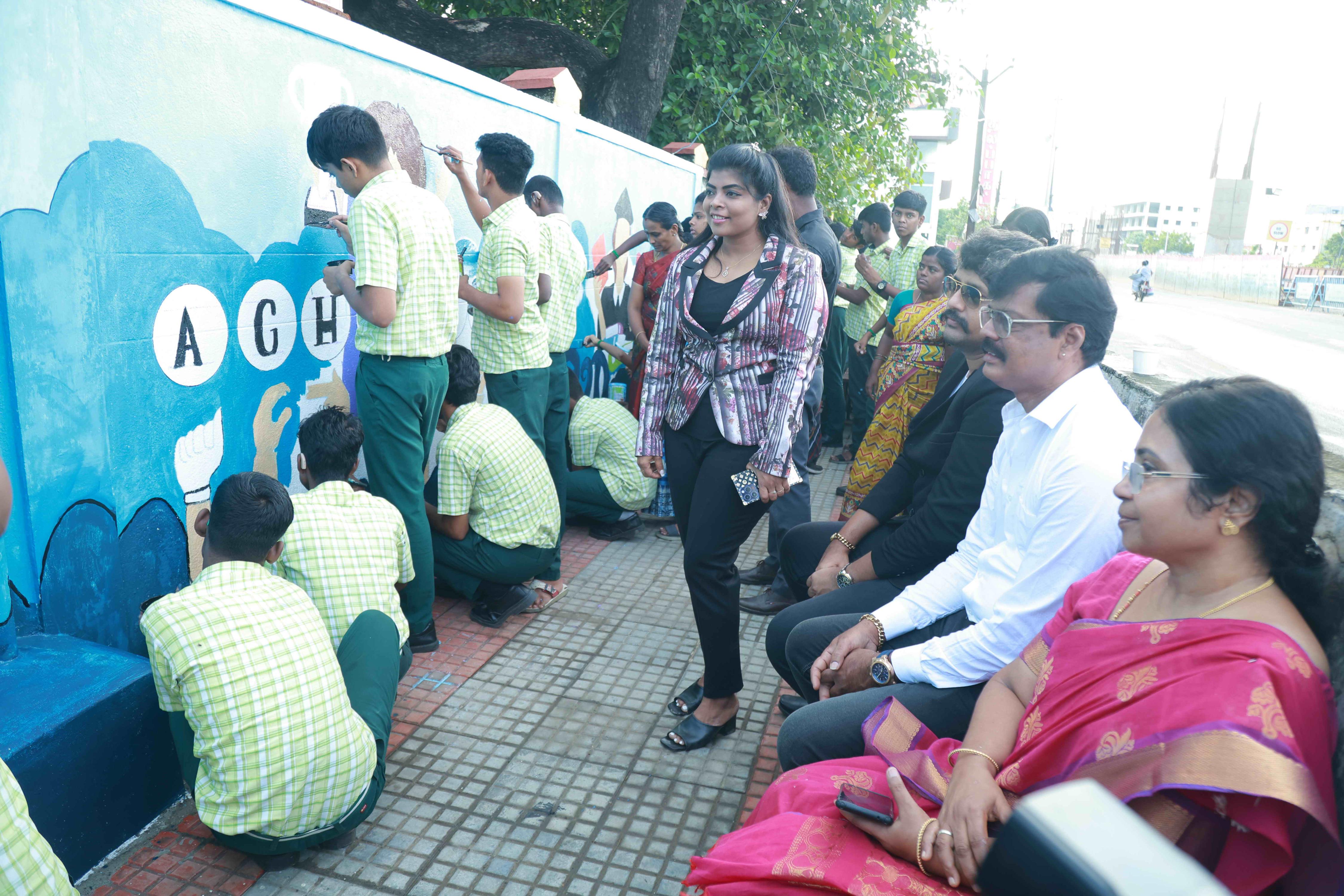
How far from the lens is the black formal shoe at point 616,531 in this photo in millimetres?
5141

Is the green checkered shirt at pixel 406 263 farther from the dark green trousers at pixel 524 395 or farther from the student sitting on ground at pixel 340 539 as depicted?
the dark green trousers at pixel 524 395

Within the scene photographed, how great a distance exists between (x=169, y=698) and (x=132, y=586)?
67 cm

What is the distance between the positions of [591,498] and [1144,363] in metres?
2.96

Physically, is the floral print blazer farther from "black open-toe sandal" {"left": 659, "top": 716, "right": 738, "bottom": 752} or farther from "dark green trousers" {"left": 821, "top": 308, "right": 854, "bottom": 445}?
"dark green trousers" {"left": 821, "top": 308, "right": 854, "bottom": 445}

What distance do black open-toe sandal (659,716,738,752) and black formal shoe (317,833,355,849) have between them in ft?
3.33

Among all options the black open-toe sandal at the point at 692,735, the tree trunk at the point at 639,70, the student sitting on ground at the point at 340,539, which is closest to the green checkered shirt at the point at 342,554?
the student sitting on ground at the point at 340,539

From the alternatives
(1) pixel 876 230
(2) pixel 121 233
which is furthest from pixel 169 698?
(1) pixel 876 230

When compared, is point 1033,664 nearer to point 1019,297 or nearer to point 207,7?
point 1019,297

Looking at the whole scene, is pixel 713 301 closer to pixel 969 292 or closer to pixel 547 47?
pixel 969 292

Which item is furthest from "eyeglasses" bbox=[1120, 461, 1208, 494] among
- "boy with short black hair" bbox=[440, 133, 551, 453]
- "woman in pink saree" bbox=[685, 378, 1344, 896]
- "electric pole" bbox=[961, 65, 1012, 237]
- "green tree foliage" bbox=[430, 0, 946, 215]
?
"electric pole" bbox=[961, 65, 1012, 237]

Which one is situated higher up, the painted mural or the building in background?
the building in background

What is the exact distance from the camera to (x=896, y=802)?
166cm

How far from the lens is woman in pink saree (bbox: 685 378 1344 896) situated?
123 centimetres

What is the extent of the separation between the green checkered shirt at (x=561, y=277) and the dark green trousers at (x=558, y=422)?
122mm
